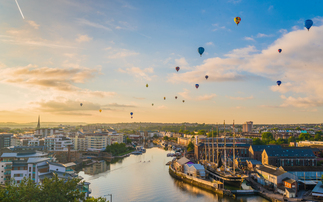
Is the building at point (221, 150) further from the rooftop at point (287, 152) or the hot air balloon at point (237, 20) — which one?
the hot air balloon at point (237, 20)

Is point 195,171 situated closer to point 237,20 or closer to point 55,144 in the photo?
point 237,20

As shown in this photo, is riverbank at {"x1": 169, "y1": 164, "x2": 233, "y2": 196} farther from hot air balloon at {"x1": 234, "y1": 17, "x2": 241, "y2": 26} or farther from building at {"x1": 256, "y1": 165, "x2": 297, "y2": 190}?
hot air balloon at {"x1": 234, "y1": 17, "x2": 241, "y2": 26}

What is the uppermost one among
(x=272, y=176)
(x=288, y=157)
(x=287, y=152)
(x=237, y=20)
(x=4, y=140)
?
(x=237, y=20)

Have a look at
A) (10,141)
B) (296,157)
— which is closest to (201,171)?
(296,157)

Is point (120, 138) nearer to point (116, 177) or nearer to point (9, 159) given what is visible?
point (116, 177)

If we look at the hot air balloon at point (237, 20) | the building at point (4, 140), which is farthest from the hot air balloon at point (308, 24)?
the building at point (4, 140)

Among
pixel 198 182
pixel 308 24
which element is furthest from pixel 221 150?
pixel 308 24

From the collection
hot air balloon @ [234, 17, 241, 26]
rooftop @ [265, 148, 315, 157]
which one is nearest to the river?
rooftop @ [265, 148, 315, 157]

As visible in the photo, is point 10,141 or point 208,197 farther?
point 10,141
